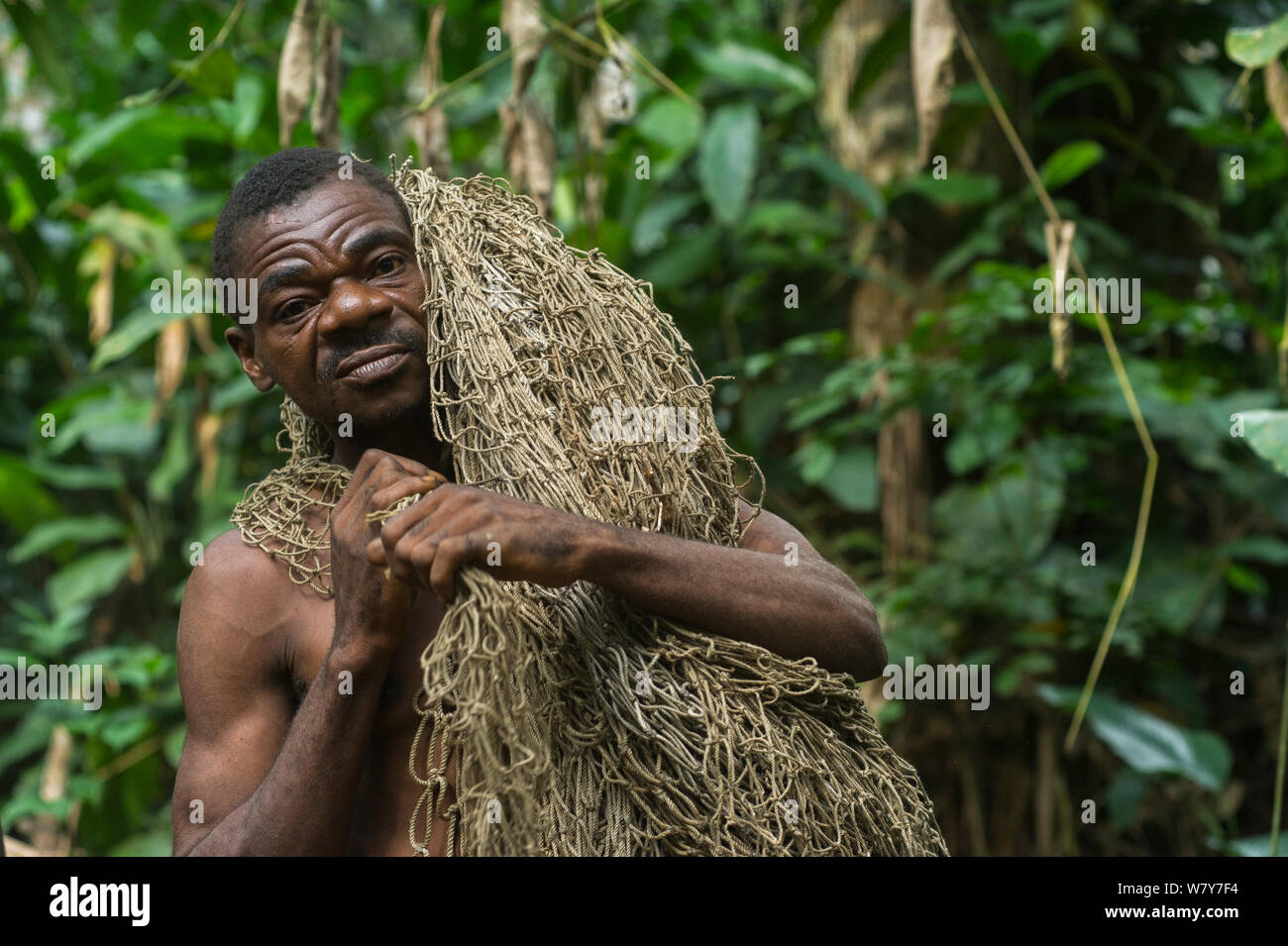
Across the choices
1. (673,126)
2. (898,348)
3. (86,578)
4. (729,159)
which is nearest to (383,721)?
(898,348)

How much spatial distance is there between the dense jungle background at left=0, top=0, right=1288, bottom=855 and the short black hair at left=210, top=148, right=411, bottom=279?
1.76 m

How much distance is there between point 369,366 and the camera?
5.62 ft

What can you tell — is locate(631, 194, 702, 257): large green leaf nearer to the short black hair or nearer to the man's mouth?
the short black hair

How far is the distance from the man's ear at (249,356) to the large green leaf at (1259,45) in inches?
72.5

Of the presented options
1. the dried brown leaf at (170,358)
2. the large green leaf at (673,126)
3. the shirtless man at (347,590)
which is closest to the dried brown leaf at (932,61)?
the shirtless man at (347,590)

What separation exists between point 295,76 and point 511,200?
1.01 metres

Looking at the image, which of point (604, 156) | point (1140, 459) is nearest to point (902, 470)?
point (1140, 459)

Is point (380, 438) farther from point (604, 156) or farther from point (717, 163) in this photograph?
point (604, 156)

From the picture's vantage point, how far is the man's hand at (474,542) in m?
1.39

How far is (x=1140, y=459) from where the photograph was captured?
14.4 ft

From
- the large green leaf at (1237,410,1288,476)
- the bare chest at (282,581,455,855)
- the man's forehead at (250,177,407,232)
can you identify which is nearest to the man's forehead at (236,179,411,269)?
the man's forehead at (250,177,407,232)

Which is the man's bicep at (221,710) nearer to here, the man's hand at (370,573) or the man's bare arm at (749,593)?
the man's hand at (370,573)

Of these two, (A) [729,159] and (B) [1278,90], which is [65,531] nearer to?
(A) [729,159]

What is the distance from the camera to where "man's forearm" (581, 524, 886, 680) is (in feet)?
4.96
